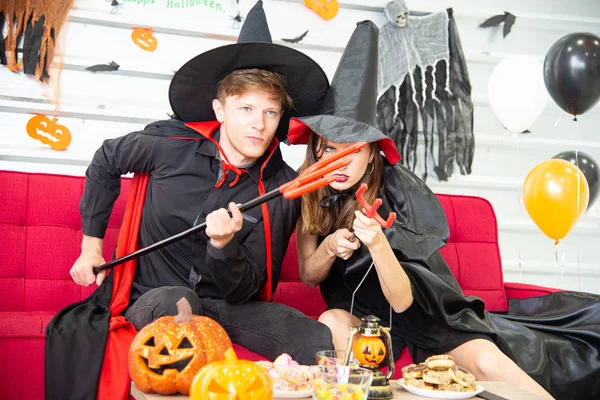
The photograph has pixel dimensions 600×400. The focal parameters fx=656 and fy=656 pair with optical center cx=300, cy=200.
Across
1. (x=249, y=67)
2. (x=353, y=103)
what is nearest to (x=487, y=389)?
(x=353, y=103)

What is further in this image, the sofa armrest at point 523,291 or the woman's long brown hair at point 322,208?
the sofa armrest at point 523,291

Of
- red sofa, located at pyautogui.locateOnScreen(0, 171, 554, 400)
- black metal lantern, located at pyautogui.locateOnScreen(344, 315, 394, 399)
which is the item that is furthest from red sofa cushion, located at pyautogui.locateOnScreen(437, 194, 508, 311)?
black metal lantern, located at pyautogui.locateOnScreen(344, 315, 394, 399)

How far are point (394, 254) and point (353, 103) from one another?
58 cm

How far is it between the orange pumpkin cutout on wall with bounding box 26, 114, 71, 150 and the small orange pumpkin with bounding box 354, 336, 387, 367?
239 cm

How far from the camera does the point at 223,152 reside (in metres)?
2.54

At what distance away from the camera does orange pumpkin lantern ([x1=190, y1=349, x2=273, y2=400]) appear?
1333 millimetres

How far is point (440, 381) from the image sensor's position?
5.64 feet

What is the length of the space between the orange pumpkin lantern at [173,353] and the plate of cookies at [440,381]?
1.72 ft

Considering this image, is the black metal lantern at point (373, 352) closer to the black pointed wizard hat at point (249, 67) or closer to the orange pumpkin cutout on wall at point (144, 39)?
the black pointed wizard hat at point (249, 67)

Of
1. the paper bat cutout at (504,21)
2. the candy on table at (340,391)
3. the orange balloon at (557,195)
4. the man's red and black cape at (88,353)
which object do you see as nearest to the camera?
the candy on table at (340,391)

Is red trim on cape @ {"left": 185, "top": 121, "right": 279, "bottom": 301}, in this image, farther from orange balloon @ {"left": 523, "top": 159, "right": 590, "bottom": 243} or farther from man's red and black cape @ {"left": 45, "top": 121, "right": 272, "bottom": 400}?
orange balloon @ {"left": 523, "top": 159, "right": 590, "bottom": 243}

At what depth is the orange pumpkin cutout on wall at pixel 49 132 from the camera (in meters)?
3.45

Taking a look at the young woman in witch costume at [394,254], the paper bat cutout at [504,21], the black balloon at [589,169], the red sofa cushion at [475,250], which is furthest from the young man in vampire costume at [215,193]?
the paper bat cutout at [504,21]

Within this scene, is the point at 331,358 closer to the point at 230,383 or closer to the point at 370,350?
the point at 370,350
